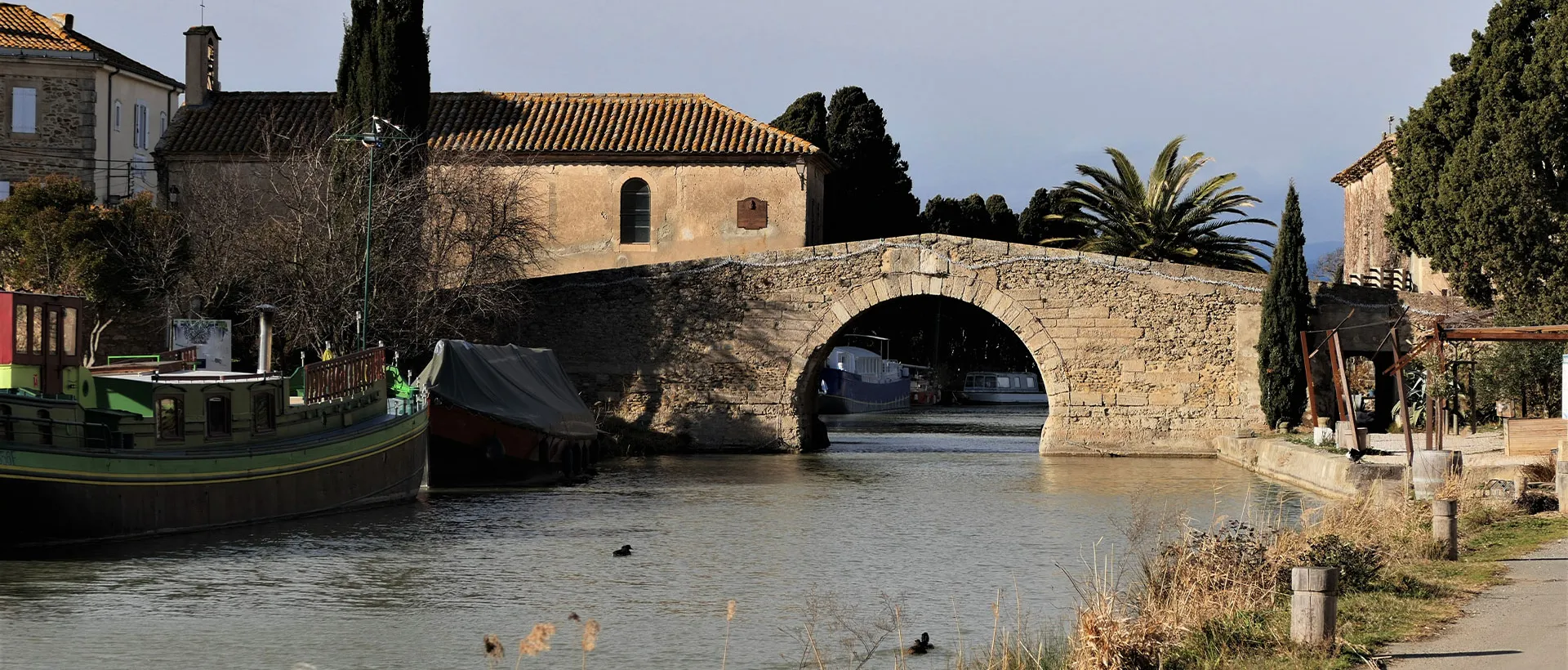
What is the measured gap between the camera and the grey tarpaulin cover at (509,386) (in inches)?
922

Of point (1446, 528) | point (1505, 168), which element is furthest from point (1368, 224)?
point (1446, 528)

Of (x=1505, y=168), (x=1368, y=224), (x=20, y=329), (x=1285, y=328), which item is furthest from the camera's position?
(x=1368, y=224)

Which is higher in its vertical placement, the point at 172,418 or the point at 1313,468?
the point at 172,418

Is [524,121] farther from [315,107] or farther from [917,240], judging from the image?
[917,240]

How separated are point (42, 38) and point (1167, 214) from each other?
26.2 m

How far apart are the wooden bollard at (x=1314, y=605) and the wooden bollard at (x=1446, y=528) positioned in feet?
13.4

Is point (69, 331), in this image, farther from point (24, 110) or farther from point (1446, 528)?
point (24, 110)

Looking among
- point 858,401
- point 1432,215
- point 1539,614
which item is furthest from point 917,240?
point 858,401

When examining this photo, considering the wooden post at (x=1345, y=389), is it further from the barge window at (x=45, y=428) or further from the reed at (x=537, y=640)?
the reed at (x=537, y=640)

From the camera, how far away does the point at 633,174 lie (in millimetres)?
A: 33375

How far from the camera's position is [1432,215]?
28188 mm

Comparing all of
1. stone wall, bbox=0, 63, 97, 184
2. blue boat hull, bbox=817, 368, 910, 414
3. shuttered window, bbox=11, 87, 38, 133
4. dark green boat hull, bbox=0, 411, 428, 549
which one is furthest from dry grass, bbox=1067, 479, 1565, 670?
blue boat hull, bbox=817, 368, 910, 414

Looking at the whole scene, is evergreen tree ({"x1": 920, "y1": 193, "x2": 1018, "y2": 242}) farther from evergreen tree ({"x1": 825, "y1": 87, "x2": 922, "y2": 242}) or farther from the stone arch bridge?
the stone arch bridge

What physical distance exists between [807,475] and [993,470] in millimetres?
3289
